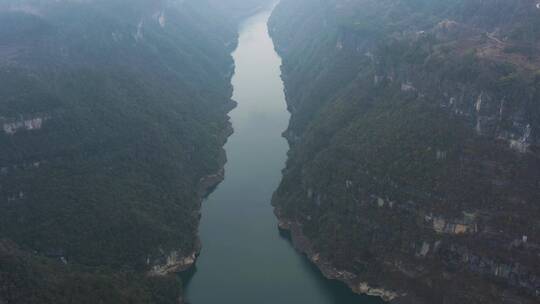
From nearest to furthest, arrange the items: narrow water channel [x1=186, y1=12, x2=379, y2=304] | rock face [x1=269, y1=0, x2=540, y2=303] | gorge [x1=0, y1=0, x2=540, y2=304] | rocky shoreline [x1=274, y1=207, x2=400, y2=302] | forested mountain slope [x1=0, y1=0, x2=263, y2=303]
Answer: forested mountain slope [x1=0, y1=0, x2=263, y2=303] → rock face [x1=269, y1=0, x2=540, y2=303] → gorge [x1=0, y1=0, x2=540, y2=304] → rocky shoreline [x1=274, y1=207, x2=400, y2=302] → narrow water channel [x1=186, y1=12, x2=379, y2=304]

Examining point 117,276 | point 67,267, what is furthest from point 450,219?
point 67,267

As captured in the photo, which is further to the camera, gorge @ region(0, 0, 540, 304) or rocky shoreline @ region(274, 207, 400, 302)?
rocky shoreline @ region(274, 207, 400, 302)

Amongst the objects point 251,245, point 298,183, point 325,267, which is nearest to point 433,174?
point 325,267

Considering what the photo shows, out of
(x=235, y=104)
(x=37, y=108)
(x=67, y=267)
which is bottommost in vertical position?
(x=235, y=104)

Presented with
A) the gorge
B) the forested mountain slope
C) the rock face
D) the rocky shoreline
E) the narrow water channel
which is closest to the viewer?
the forested mountain slope

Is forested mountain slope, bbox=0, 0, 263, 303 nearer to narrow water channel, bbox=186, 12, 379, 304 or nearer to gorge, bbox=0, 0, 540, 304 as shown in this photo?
gorge, bbox=0, 0, 540, 304

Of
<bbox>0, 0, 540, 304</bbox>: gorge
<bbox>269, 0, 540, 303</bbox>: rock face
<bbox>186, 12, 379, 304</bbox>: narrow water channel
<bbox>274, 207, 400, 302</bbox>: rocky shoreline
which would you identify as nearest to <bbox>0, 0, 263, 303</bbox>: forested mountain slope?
<bbox>0, 0, 540, 304</bbox>: gorge

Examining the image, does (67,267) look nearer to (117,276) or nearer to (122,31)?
(117,276)
